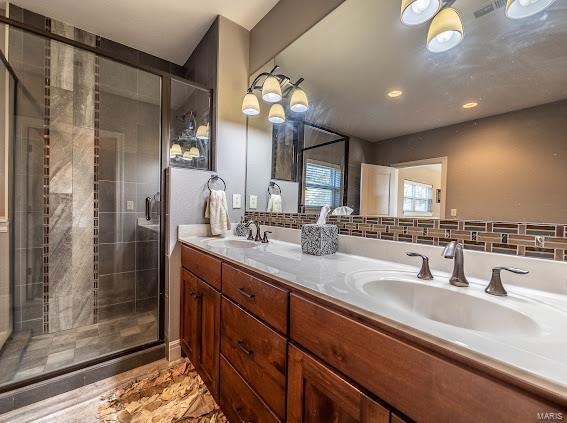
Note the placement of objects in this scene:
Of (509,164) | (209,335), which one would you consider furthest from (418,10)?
(209,335)

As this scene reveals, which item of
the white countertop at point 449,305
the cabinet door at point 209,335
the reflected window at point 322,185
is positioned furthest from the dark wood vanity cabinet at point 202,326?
the reflected window at point 322,185

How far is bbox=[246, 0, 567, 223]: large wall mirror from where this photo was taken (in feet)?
2.38

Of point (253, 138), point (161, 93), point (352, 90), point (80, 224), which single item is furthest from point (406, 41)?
point (80, 224)

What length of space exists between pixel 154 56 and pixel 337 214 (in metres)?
2.26

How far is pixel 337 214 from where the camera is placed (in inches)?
50.0

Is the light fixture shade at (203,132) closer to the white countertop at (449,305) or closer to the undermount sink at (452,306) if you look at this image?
the white countertop at (449,305)

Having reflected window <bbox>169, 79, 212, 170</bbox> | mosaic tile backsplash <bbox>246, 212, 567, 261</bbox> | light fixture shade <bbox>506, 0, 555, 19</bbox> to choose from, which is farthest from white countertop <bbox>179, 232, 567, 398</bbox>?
reflected window <bbox>169, 79, 212, 170</bbox>

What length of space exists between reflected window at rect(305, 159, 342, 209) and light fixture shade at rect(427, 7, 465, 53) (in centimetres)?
63

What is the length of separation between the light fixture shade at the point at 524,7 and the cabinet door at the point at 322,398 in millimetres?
1143

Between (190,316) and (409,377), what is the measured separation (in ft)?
4.16

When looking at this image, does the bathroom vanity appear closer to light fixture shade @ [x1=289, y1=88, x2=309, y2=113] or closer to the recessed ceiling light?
the recessed ceiling light

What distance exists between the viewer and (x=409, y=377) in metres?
0.44

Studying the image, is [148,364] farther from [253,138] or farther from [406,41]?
[406,41]

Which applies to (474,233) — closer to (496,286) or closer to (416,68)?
(496,286)
